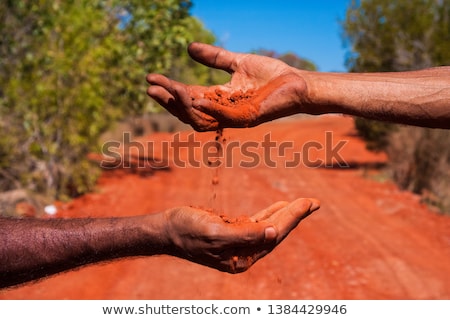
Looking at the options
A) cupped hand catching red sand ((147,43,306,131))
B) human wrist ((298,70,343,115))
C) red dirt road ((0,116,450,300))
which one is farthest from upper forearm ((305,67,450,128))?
red dirt road ((0,116,450,300))

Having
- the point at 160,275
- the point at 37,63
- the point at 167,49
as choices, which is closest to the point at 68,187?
the point at 37,63

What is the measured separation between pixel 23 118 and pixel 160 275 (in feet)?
12.0

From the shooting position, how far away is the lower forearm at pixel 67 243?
7.67 ft

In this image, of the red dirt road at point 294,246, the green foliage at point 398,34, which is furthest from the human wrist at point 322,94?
the green foliage at point 398,34

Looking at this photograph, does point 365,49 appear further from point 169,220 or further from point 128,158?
point 169,220

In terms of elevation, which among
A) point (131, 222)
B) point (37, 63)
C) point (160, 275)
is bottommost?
point (160, 275)

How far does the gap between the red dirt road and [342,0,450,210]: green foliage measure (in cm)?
51

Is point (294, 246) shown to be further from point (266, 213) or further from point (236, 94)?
point (266, 213)

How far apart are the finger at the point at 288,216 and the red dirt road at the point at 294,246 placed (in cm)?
85

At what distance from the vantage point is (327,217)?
8.50 meters

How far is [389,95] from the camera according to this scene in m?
2.65

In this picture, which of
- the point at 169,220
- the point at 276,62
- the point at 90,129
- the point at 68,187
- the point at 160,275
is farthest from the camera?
the point at 68,187

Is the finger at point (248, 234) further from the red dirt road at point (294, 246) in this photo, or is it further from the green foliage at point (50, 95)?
the green foliage at point (50, 95)

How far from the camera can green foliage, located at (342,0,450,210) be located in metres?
10.0
